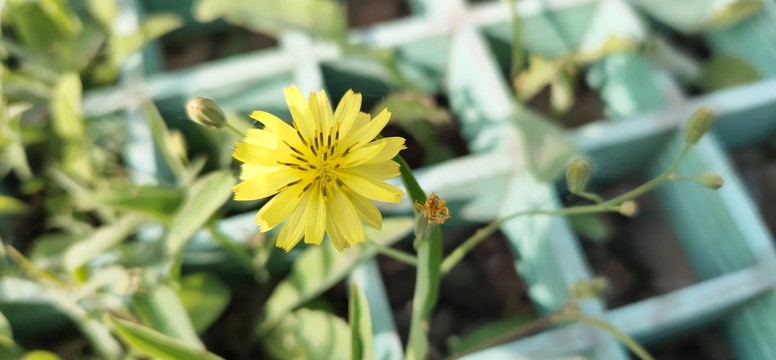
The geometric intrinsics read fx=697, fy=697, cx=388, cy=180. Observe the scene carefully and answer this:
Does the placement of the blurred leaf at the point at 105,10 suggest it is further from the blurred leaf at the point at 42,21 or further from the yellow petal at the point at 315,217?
the yellow petal at the point at 315,217

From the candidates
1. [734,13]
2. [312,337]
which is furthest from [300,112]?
[734,13]

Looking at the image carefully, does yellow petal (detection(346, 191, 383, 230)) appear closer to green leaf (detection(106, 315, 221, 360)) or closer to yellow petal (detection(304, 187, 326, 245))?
yellow petal (detection(304, 187, 326, 245))

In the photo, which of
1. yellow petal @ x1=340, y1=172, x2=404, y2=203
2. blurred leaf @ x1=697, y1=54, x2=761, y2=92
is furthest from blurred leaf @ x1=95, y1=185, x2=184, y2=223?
blurred leaf @ x1=697, y1=54, x2=761, y2=92

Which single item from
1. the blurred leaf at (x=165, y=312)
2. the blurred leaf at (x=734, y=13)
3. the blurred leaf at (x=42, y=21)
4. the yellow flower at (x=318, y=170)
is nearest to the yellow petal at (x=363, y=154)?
the yellow flower at (x=318, y=170)

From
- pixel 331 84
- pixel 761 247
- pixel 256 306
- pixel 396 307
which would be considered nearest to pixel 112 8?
pixel 331 84

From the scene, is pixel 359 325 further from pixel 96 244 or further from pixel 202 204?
pixel 96 244

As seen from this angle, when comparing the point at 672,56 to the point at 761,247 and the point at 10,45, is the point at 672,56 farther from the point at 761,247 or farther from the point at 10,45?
the point at 10,45
